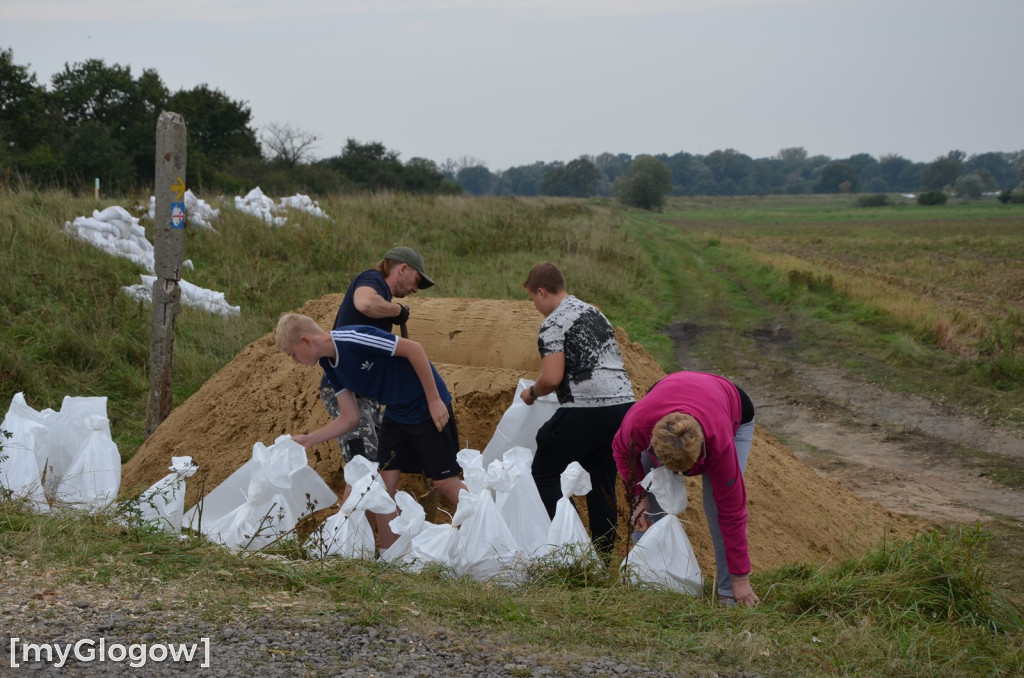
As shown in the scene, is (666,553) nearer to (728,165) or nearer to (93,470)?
(93,470)

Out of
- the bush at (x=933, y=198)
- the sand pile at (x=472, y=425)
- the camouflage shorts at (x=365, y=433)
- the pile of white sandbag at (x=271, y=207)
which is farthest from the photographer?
the bush at (x=933, y=198)

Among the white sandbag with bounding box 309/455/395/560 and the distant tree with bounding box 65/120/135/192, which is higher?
the distant tree with bounding box 65/120/135/192

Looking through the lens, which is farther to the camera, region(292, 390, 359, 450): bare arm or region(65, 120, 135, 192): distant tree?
region(65, 120, 135, 192): distant tree

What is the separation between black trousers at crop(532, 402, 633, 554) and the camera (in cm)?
400

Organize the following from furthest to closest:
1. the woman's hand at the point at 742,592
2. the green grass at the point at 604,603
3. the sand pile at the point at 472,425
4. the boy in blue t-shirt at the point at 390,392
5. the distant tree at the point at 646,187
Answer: the distant tree at the point at 646,187 → the sand pile at the point at 472,425 → the boy in blue t-shirt at the point at 390,392 → the woman's hand at the point at 742,592 → the green grass at the point at 604,603

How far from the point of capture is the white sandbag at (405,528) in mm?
3664

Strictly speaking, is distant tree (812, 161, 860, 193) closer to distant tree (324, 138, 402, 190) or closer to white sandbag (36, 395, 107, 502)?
distant tree (324, 138, 402, 190)

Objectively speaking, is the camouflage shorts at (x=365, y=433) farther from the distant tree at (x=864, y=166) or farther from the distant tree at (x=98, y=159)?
the distant tree at (x=864, y=166)

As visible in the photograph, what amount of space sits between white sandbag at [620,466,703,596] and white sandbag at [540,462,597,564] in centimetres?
18

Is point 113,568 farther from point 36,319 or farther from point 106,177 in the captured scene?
point 106,177

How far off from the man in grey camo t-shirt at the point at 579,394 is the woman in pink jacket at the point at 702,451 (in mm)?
445

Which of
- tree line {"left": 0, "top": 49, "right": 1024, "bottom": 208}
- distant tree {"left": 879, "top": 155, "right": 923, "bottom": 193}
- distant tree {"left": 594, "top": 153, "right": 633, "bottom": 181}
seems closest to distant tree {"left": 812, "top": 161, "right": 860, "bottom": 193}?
distant tree {"left": 879, "top": 155, "right": 923, "bottom": 193}

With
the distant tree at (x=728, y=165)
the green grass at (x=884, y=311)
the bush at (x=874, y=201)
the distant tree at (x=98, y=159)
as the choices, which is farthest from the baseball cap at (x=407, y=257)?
the distant tree at (x=728, y=165)

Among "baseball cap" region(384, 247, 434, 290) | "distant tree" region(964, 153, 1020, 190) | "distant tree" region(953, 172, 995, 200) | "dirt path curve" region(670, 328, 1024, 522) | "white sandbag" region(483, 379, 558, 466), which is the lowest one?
"dirt path curve" region(670, 328, 1024, 522)
